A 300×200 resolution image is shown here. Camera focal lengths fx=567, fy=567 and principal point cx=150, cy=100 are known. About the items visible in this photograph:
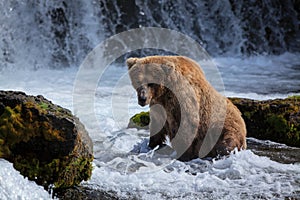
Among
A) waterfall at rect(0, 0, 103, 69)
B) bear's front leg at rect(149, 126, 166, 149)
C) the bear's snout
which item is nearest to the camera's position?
the bear's snout

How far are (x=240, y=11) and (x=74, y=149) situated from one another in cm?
1651

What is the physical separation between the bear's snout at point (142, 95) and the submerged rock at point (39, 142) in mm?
1225

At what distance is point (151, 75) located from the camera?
6.30 metres

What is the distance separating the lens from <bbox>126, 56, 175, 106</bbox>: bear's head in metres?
6.25

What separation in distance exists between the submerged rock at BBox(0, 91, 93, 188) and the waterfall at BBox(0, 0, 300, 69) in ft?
38.4

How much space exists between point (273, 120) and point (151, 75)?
88.7 inches

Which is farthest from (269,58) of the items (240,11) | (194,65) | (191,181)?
(191,181)

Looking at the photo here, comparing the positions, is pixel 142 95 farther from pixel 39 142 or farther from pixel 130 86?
pixel 130 86

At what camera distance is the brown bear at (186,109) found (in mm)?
6301

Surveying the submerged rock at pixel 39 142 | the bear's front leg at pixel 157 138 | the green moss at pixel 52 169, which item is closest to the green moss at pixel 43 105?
the submerged rock at pixel 39 142

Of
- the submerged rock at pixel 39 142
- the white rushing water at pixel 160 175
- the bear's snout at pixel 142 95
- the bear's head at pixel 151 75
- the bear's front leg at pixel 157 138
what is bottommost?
the white rushing water at pixel 160 175

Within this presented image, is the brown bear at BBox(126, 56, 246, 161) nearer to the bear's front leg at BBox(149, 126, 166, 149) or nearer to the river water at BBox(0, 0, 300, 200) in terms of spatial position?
the bear's front leg at BBox(149, 126, 166, 149)

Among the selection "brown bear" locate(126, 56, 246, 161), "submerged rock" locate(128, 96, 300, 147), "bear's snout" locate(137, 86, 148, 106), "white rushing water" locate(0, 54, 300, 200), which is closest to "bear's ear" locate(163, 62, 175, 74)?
"brown bear" locate(126, 56, 246, 161)

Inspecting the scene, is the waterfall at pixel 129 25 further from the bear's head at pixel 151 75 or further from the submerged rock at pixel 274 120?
the bear's head at pixel 151 75
